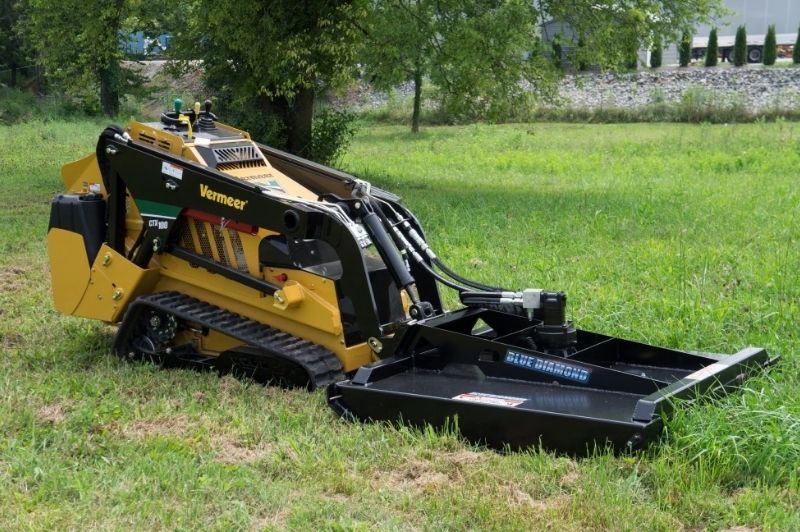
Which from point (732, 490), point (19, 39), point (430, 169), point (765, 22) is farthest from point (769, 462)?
point (765, 22)

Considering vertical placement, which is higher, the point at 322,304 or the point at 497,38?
the point at 497,38

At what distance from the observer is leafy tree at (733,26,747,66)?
43.9 m

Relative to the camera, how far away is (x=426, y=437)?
5020 mm

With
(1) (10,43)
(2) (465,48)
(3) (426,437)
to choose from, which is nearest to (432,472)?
(3) (426,437)

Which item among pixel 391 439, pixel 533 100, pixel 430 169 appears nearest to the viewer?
pixel 391 439

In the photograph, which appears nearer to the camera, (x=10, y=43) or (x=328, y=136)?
(x=328, y=136)

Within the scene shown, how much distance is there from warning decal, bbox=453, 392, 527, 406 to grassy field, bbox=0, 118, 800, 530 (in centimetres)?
24

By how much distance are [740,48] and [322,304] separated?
4188cm

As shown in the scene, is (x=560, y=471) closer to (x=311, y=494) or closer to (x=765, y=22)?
(x=311, y=494)

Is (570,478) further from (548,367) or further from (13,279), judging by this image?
(13,279)

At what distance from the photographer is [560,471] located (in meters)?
4.55

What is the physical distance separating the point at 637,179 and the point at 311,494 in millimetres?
14314

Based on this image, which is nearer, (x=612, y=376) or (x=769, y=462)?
(x=769, y=462)

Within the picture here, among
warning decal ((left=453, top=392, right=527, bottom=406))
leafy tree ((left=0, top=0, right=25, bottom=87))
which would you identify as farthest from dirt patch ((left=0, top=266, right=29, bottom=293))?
leafy tree ((left=0, top=0, right=25, bottom=87))
